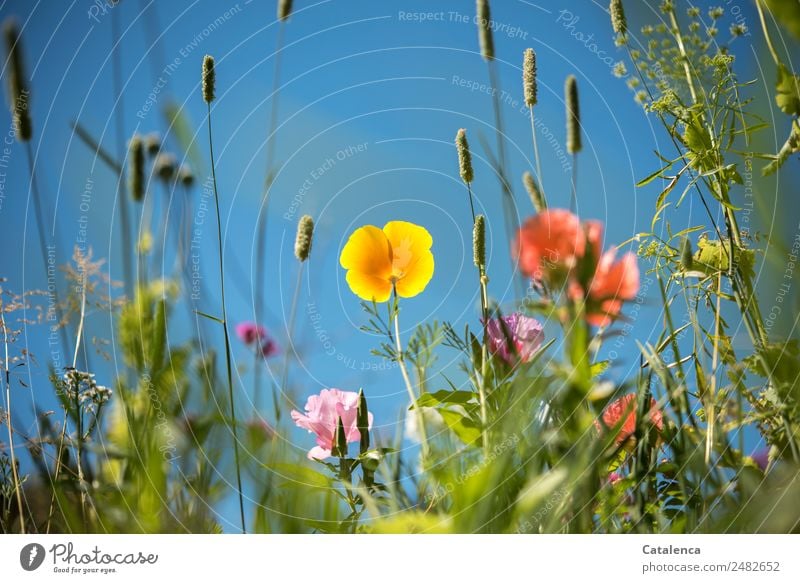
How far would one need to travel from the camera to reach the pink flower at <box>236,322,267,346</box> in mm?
729

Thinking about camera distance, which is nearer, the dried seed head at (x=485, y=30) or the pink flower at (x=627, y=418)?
the pink flower at (x=627, y=418)

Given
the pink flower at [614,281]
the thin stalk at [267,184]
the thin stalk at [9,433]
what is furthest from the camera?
the thin stalk at [267,184]

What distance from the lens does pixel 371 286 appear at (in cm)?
71

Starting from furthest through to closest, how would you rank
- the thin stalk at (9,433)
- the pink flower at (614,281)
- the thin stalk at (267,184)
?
1. the thin stalk at (267,184)
2. the thin stalk at (9,433)
3. the pink flower at (614,281)

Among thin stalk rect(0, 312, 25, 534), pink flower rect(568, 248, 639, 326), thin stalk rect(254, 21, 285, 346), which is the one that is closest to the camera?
pink flower rect(568, 248, 639, 326)

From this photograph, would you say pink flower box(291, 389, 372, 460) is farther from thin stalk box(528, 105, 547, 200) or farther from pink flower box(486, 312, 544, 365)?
thin stalk box(528, 105, 547, 200)

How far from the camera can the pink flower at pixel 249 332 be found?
0.73 metres

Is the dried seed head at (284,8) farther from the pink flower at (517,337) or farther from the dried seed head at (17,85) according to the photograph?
the pink flower at (517,337)

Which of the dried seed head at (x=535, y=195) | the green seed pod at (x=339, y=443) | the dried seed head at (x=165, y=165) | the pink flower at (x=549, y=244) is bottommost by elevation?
the green seed pod at (x=339, y=443)

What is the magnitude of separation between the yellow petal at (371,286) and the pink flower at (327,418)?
0.12 m

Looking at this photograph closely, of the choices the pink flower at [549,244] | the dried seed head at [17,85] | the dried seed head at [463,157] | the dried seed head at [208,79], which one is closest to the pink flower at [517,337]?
the pink flower at [549,244]

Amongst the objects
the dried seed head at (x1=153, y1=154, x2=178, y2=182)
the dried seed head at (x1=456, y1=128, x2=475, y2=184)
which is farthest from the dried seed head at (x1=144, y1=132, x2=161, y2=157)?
the dried seed head at (x1=456, y1=128, x2=475, y2=184)

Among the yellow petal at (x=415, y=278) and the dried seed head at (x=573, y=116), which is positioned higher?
the dried seed head at (x=573, y=116)

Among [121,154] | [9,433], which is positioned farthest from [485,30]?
[9,433]
